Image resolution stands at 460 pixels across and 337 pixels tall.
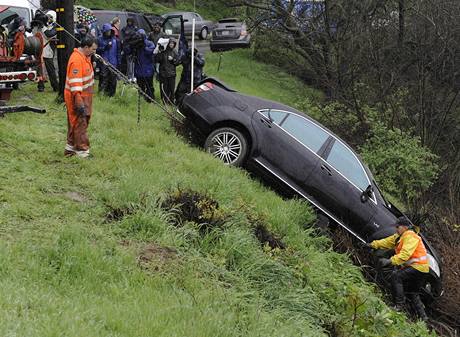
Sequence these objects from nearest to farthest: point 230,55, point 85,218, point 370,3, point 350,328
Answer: point 350,328 → point 85,218 → point 370,3 → point 230,55

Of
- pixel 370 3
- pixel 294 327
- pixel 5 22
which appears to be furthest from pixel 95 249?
pixel 370 3

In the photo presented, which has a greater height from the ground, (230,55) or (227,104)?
(227,104)

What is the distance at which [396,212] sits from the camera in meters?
9.14

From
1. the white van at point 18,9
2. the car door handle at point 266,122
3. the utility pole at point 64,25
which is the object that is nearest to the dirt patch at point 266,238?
the car door handle at point 266,122

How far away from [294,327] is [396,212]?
4937mm

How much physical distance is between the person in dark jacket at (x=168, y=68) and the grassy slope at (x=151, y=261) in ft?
11.4

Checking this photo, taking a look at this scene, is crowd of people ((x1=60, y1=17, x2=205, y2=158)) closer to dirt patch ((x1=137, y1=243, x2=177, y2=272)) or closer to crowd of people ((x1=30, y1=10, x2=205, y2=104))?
crowd of people ((x1=30, y1=10, x2=205, y2=104))

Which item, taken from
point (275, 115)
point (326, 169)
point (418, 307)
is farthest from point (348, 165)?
point (418, 307)

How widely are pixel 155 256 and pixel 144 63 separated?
25.1 feet

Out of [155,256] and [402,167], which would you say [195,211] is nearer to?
[155,256]

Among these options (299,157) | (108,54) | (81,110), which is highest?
(81,110)

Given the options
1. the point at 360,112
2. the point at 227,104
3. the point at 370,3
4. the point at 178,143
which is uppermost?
the point at 370,3

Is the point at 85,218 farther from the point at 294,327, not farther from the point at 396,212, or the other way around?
the point at 396,212

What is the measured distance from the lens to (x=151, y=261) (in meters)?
5.09
